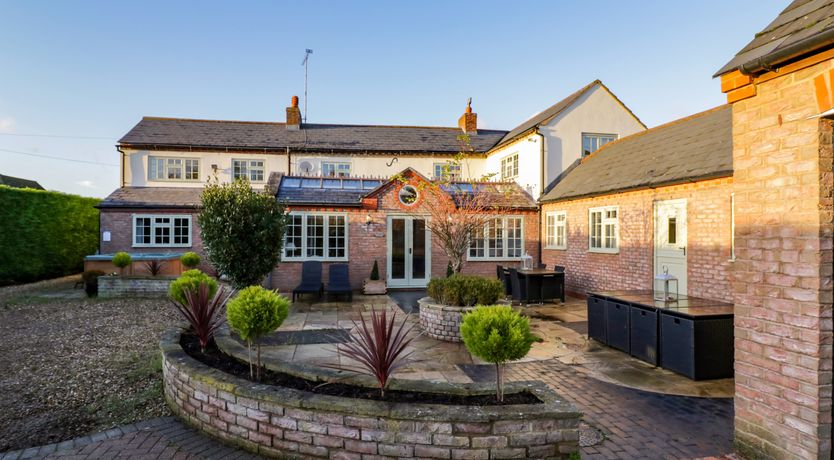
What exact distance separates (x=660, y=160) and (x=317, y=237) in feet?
34.4

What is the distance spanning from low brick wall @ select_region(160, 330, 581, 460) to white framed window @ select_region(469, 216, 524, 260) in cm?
1156

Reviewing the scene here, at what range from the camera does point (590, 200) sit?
12688 millimetres

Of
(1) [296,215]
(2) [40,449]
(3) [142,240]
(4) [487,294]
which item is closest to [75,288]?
(3) [142,240]

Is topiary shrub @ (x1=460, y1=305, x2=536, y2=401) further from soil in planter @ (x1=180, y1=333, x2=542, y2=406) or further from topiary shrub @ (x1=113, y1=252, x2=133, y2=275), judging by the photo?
topiary shrub @ (x1=113, y1=252, x2=133, y2=275)

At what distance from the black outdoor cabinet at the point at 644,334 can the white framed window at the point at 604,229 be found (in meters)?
5.47

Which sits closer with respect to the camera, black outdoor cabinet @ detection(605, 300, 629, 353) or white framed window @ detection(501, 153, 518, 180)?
black outdoor cabinet @ detection(605, 300, 629, 353)

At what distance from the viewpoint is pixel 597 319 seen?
24.1ft

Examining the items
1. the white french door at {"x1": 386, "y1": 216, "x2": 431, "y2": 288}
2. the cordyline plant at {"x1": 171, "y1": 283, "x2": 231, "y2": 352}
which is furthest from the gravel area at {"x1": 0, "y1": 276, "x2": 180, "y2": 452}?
the white french door at {"x1": 386, "y1": 216, "x2": 431, "y2": 288}

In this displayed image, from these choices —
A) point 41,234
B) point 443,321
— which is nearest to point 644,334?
point 443,321

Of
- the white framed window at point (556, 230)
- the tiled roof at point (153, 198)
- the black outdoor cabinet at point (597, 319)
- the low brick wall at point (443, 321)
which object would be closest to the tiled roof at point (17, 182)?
the tiled roof at point (153, 198)

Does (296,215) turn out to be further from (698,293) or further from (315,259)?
(698,293)

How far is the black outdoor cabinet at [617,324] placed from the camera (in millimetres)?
6656

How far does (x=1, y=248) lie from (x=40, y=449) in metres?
14.9

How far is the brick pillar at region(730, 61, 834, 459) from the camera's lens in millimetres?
2998
